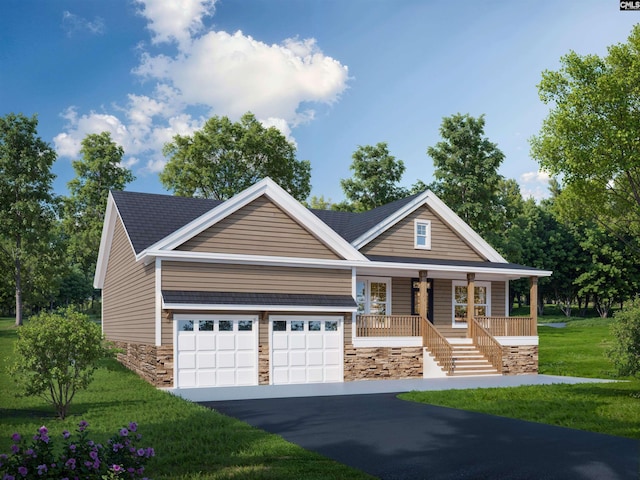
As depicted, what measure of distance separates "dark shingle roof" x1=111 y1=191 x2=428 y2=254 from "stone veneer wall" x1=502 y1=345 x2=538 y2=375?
7.08m

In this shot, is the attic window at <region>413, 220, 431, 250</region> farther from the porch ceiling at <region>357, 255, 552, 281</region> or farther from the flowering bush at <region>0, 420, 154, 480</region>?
the flowering bush at <region>0, 420, 154, 480</region>

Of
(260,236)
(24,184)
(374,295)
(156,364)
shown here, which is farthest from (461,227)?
(24,184)

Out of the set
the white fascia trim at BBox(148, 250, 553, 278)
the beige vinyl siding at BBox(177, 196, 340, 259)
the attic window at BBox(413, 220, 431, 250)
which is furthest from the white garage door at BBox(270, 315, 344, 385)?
the attic window at BBox(413, 220, 431, 250)

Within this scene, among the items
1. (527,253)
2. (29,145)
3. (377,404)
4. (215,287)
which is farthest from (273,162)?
(377,404)

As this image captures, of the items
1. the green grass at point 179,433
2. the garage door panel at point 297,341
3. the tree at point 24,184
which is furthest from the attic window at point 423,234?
the tree at point 24,184

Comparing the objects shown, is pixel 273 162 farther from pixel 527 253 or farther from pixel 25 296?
pixel 25 296

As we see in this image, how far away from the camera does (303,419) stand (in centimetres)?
1330

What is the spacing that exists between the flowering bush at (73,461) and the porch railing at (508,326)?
20.8m

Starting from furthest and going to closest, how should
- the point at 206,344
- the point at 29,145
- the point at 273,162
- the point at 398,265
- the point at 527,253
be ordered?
the point at 527,253, the point at 273,162, the point at 29,145, the point at 398,265, the point at 206,344

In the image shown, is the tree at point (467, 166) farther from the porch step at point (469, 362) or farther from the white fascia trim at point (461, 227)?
the porch step at point (469, 362)

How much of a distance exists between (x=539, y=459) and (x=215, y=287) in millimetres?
12705

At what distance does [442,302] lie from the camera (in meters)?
26.8

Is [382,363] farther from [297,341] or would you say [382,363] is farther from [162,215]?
[162,215]

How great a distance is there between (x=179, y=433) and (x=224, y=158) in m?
43.5
